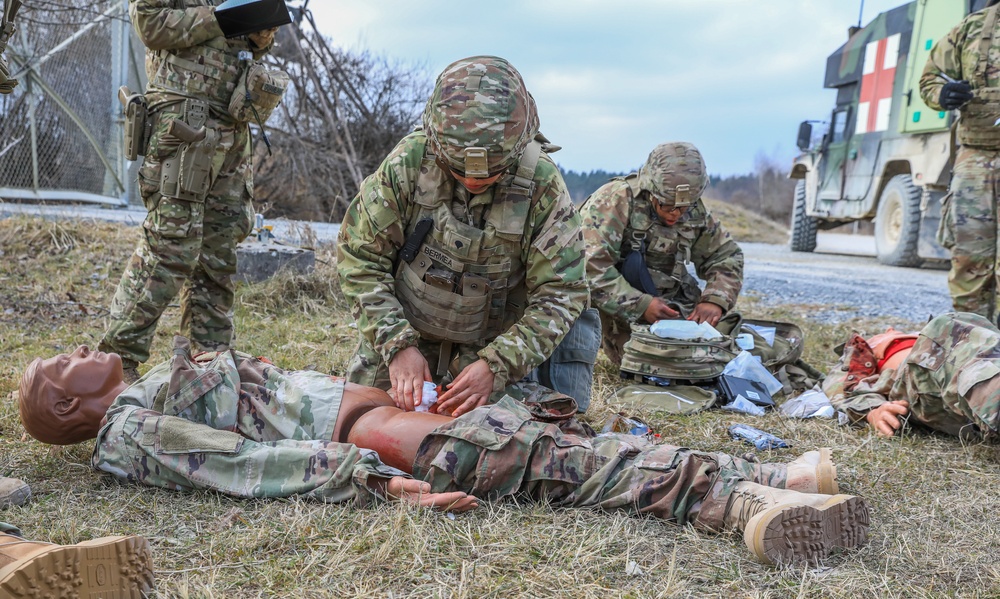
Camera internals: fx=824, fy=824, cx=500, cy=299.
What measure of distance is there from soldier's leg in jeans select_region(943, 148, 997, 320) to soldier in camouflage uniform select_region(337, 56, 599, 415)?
289 cm

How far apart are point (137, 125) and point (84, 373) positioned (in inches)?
57.5

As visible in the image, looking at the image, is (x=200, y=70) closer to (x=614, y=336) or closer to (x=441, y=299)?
(x=441, y=299)

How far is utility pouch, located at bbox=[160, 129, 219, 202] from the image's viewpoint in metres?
3.50

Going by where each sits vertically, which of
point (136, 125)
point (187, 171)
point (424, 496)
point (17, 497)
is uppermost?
point (136, 125)

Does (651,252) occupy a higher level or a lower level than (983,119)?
lower

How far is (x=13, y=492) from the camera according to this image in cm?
216

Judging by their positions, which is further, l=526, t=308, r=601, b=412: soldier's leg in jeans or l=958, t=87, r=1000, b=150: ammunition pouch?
l=958, t=87, r=1000, b=150: ammunition pouch

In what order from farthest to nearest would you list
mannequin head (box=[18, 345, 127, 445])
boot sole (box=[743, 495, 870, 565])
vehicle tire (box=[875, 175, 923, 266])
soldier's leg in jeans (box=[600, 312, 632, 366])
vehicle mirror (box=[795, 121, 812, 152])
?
vehicle mirror (box=[795, 121, 812, 152]), vehicle tire (box=[875, 175, 923, 266]), soldier's leg in jeans (box=[600, 312, 632, 366]), mannequin head (box=[18, 345, 127, 445]), boot sole (box=[743, 495, 870, 565])

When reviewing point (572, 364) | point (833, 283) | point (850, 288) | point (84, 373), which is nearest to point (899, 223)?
point (833, 283)

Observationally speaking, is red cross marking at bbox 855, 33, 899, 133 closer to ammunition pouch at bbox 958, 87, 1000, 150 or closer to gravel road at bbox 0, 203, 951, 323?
gravel road at bbox 0, 203, 951, 323

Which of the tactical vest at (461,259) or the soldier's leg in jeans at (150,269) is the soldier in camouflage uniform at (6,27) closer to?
the soldier's leg in jeans at (150,269)

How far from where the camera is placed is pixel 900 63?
10773mm

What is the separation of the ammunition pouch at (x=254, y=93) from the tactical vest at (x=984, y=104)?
3.66 metres

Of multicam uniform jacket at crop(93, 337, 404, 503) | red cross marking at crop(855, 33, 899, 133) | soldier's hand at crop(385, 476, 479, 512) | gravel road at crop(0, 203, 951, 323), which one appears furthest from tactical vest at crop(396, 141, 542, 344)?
red cross marking at crop(855, 33, 899, 133)
